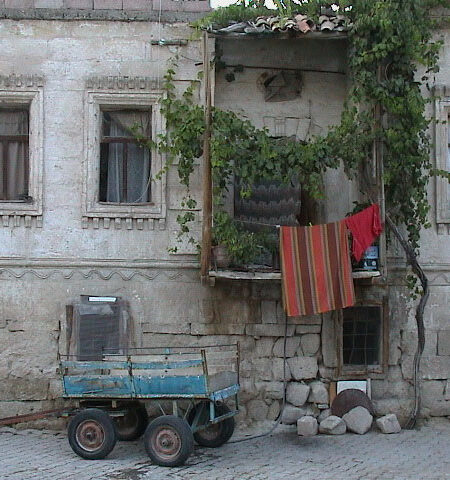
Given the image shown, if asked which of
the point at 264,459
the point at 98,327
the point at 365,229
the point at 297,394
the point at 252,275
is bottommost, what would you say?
the point at 264,459

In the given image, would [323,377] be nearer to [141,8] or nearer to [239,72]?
[239,72]

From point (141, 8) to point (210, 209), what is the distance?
3084mm

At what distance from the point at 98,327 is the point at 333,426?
335cm

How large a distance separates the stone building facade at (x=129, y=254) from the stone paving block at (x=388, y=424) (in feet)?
1.08

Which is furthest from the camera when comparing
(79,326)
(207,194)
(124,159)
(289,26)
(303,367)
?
(124,159)

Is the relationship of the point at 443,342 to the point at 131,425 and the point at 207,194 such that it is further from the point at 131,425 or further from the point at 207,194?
the point at 131,425

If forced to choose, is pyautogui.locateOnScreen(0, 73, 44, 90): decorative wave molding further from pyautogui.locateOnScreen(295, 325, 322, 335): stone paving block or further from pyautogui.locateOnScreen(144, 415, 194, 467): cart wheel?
pyautogui.locateOnScreen(144, 415, 194, 467): cart wheel

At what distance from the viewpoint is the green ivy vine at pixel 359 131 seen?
10523 millimetres

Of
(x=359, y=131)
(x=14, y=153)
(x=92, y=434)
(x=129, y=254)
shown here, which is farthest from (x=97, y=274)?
(x=359, y=131)

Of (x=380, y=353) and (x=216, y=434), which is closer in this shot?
(x=216, y=434)

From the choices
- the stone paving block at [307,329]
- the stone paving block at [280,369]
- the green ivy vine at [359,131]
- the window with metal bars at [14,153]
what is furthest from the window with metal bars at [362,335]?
the window with metal bars at [14,153]

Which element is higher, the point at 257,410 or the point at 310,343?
the point at 310,343

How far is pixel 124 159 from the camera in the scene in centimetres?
1163

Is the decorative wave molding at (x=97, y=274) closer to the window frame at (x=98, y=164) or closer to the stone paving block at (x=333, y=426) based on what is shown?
the window frame at (x=98, y=164)
